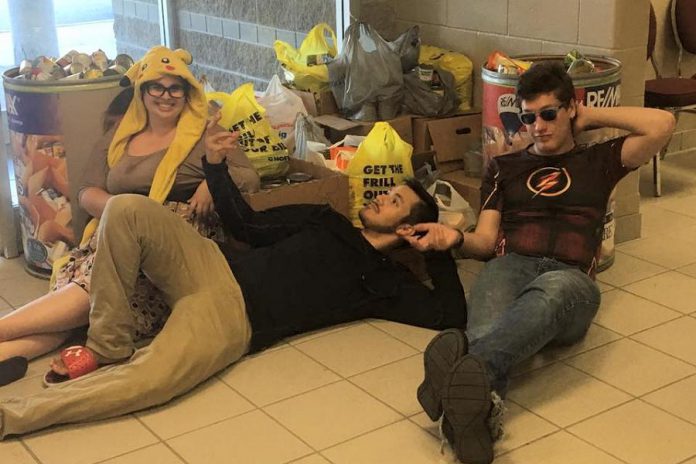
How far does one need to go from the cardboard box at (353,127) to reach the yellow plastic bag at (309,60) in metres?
0.18

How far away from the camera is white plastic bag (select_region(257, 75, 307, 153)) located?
403 cm

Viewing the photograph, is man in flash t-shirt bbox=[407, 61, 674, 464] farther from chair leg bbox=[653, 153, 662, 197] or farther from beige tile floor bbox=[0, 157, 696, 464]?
chair leg bbox=[653, 153, 662, 197]

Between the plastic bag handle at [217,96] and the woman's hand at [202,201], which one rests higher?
the plastic bag handle at [217,96]

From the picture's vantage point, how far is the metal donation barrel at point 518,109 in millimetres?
3427

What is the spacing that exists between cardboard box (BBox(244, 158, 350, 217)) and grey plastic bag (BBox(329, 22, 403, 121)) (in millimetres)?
547

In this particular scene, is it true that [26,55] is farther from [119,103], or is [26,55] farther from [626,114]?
[626,114]

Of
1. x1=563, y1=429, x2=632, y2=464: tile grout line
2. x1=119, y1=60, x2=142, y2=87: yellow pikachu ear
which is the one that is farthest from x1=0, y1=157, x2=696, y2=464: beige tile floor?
x1=119, y1=60, x2=142, y2=87: yellow pikachu ear

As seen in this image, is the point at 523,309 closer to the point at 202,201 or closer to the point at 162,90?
the point at 202,201

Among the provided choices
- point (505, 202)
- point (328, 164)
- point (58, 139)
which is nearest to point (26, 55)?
point (58, 139)

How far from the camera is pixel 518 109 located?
11.4ft

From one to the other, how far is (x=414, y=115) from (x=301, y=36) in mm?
904

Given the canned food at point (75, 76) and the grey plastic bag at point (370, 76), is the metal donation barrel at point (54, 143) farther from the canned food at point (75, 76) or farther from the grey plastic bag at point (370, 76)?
the grey plastic bag at point (370, 76)

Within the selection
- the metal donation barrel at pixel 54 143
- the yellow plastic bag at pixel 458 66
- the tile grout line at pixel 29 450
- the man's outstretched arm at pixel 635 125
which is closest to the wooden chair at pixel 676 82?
the yellow plastic bag at pixel 458 66

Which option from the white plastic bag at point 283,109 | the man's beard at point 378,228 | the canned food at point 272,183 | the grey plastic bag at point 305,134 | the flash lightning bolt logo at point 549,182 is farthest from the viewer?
the white plastic bag at point 283,109
